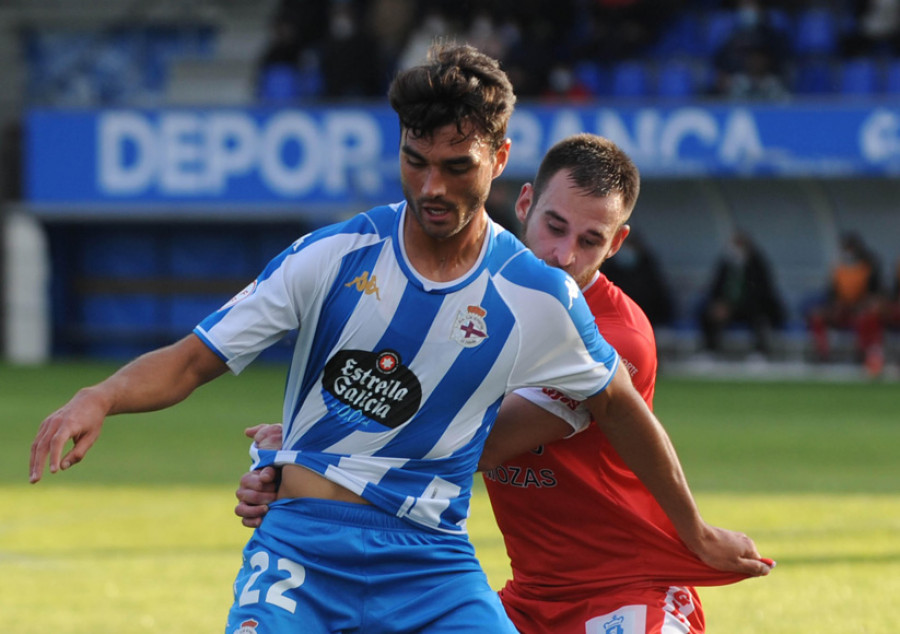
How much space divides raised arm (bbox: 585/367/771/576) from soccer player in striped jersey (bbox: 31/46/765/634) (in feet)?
0.21

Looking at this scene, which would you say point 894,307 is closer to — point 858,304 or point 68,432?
point 858,304

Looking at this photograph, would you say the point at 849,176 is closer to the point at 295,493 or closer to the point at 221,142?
the point at 221,142

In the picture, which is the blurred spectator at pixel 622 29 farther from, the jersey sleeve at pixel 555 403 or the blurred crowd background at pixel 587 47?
the jersey sleeve at pixel 555 403

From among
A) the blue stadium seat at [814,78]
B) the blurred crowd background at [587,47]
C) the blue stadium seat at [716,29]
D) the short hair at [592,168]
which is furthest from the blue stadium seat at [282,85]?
the short hair at [592,168]

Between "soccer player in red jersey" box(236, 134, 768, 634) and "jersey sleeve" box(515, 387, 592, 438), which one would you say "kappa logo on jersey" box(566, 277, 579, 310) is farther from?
"soccer player in red jersey" box(236, 134, 768, 634)

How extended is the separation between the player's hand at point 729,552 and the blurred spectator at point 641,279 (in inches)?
636

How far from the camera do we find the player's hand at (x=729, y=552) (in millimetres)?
4195

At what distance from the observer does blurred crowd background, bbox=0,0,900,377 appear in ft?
68.9

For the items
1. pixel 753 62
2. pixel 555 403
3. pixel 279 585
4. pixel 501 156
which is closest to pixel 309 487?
pixel 279 585

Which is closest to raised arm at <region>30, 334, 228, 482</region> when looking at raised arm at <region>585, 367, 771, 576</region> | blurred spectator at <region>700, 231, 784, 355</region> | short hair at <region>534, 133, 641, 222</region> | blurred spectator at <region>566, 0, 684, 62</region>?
raised arm at <region>585, 367, 771, 576</region>

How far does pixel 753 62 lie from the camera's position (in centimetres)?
2116

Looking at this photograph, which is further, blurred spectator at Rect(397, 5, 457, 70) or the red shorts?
blurred spectator at Rect(397, 5, 457, 70)

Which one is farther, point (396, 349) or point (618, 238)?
point (618, 238)

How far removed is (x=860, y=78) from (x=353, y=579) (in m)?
19.2
